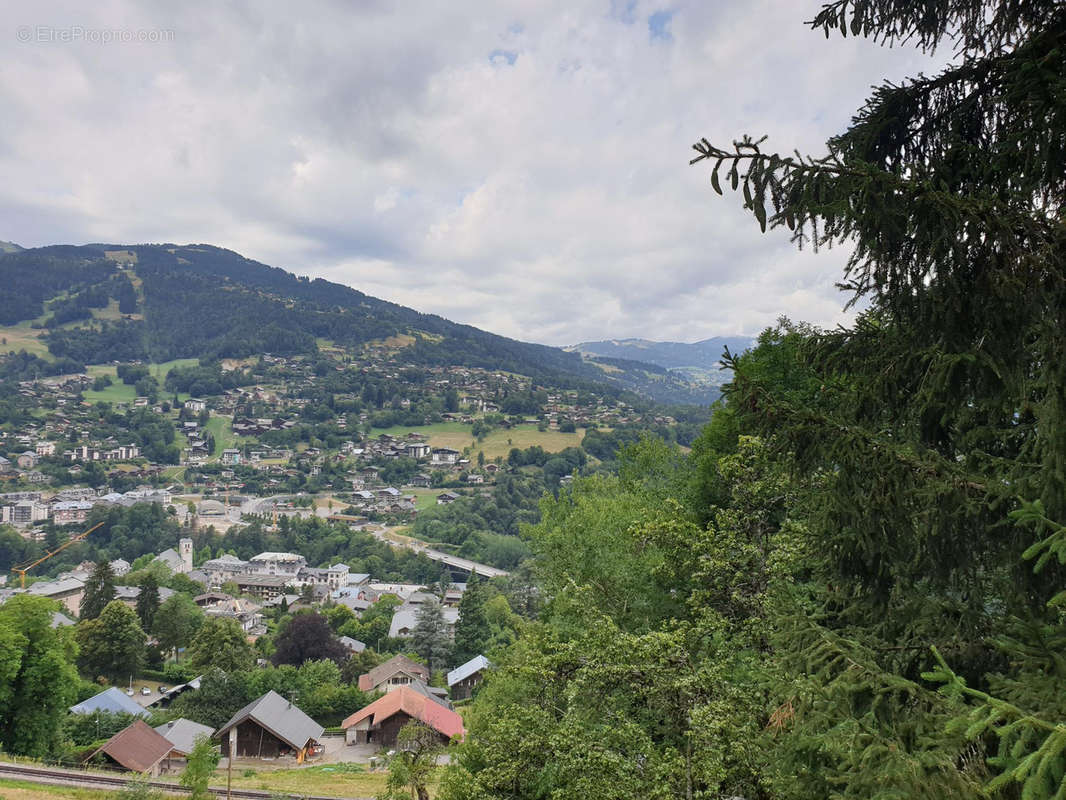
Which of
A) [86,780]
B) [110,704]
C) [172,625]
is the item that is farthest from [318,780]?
[172,625]

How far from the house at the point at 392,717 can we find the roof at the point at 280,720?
1.97 metres

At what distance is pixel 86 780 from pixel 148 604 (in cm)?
3087

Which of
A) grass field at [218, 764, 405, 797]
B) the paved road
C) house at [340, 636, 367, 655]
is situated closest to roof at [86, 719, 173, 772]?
grass field at [218, 764, 405, 797]

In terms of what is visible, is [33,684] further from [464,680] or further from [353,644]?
[353,644]

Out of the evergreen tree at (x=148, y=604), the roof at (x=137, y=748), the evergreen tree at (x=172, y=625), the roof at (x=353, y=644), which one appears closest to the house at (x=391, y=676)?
the roof at (x=353, y=644)

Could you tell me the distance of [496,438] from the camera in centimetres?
14400

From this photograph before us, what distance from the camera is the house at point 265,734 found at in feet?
97.6

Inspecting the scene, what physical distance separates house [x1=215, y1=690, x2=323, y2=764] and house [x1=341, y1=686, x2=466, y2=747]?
102 inches

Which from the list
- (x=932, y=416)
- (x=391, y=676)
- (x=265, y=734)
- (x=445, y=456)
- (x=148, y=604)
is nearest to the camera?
(x=932, y=416)

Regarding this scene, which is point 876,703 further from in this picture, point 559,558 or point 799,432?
point 559,558

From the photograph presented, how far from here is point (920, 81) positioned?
421cm

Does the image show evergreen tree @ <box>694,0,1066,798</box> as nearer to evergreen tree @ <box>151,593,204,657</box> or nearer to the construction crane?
→ evergreen tree @ <box>151,593,204,657</box>

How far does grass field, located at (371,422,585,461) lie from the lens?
134625mm

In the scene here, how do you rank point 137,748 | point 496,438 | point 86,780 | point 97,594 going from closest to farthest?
point 86,780 → point 137,748 → point 97,594 → point 496,438
